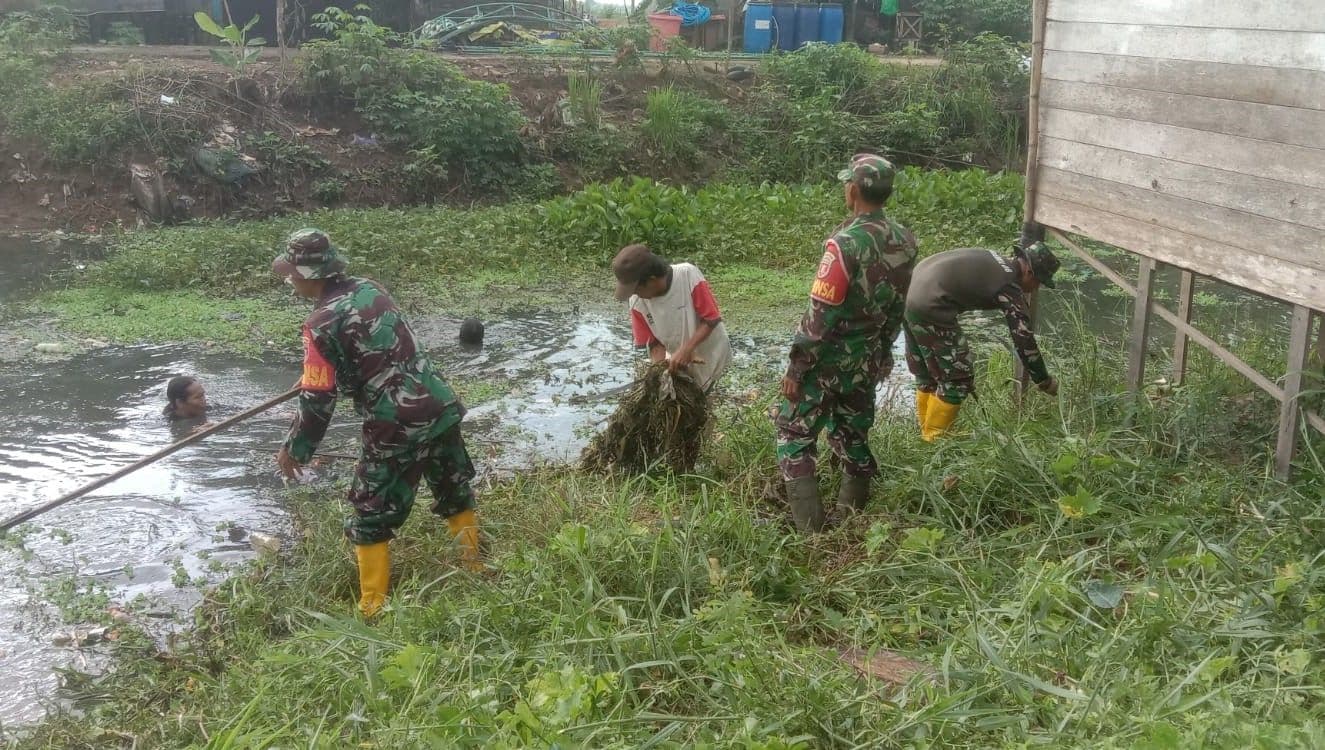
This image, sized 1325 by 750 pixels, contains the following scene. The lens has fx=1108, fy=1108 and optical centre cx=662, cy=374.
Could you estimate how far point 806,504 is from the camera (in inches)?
188

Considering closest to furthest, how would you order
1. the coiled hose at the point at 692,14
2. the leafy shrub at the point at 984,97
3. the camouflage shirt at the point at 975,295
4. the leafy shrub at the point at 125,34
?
the camouflage shirt at the point at 975,295 → the leafy shrub at the point at 984,97 → the leafy shrub at the point at 125,34 → the coiled hose at the point at 692,14

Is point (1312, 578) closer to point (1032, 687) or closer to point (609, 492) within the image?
point (1032, 687)

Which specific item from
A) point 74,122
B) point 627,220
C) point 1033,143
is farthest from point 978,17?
point 1033,143

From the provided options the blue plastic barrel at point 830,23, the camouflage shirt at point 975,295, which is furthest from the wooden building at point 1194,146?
the blue plastic barrel at point 830,23

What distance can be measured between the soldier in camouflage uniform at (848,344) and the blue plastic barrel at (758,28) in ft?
59.7

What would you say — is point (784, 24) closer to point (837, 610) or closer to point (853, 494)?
point (853, 494)

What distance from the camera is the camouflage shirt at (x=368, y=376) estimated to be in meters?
4.32

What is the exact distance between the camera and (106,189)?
1352 cm

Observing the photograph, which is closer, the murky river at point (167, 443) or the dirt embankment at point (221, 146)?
the murky river at point (167, 443)

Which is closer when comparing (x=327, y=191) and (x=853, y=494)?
(x=853, y=494)

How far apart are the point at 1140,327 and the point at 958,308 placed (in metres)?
0.91

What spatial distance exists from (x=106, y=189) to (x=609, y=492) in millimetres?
10984

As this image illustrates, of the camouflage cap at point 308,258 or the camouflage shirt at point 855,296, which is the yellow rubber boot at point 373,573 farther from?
the camouflage shirt at point 855,296

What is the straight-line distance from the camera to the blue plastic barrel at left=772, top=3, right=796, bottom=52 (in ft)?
71.5
